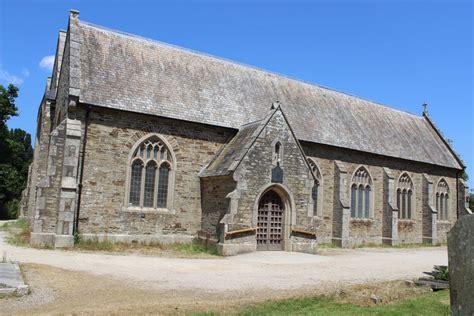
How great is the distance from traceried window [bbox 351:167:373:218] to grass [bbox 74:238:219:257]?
11.7 m

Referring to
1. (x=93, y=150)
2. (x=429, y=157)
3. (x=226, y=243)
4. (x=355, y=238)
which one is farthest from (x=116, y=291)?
(x=429, y=157)

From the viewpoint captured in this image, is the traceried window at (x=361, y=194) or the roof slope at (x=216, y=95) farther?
the traceried window at (x=361, y=194)

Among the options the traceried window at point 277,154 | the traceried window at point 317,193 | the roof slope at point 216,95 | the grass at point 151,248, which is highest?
the roof slope at point 216,95

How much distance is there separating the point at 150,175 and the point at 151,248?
351cm

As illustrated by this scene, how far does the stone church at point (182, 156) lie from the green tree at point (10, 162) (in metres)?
20.0

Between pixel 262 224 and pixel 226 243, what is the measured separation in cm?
Result: 263

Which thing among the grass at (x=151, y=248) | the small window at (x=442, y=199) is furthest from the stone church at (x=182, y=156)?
the small window at (x=442, y=199)

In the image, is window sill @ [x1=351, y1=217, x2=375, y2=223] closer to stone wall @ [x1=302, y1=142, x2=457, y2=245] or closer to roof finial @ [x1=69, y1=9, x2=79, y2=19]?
stone wall @ [x1=302, y1=142, x2=457, y2=245]

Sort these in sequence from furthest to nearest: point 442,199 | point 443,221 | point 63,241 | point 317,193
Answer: point 442,199 → point 443,221 → point 317,193 → point 63,241

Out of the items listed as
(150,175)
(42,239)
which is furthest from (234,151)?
(42,239)

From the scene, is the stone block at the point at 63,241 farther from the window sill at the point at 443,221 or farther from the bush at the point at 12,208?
the bush at the point at 12,208

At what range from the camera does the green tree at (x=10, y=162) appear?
143 feet

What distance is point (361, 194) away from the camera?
2819cm

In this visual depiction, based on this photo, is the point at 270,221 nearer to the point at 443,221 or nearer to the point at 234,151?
the point at 234,151
